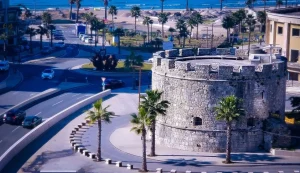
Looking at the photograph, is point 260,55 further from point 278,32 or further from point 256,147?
point 278,32

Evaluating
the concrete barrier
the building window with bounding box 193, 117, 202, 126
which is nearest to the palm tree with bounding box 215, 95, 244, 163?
the building window with bounding box 193, 117, 202, 126

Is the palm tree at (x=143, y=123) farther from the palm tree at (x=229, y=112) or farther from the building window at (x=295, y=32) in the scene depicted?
the building window at (x=295, y=32)

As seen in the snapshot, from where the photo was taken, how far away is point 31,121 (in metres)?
60.5

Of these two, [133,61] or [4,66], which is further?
[4,66]

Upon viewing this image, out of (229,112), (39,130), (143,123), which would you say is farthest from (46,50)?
(229,112)

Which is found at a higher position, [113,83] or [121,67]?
[121,67]

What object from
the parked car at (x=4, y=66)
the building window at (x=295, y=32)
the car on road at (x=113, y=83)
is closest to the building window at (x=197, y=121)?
the car on road at (x=113, y=83)

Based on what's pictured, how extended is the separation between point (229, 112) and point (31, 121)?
2192 cm

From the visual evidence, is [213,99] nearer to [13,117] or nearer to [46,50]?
[13,117]

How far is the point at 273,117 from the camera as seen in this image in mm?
52906

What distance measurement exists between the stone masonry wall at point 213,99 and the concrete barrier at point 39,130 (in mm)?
12514

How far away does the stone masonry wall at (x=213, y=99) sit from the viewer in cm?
5119

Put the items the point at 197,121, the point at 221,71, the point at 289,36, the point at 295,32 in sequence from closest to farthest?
the point at 221,71, the point at 197,121, the point at 295,32, the point at 289,36

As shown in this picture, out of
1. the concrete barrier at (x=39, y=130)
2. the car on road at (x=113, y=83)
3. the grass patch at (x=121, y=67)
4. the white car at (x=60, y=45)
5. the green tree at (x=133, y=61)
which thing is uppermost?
the white car at (x=60, y=45)
